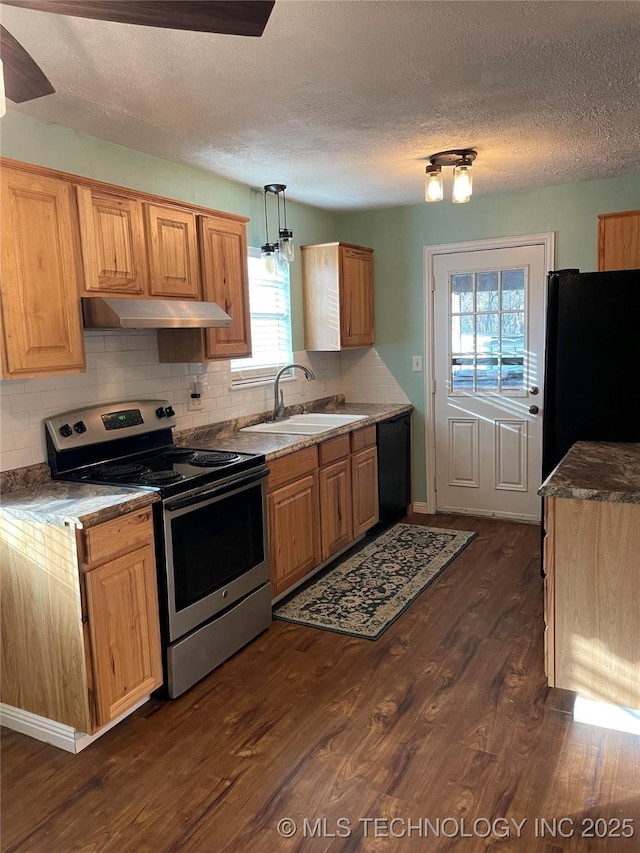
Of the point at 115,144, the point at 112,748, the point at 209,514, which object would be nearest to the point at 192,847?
the point at 112,748

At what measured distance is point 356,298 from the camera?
4828 mm

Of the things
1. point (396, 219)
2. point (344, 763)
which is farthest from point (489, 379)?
point (344, 763)

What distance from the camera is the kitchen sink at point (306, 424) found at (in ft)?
13.3

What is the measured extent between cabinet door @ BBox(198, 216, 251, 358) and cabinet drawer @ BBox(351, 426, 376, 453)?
3.17ft

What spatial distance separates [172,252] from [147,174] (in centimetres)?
54

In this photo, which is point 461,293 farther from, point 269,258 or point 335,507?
point 335,507

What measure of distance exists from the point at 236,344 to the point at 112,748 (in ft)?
6.73

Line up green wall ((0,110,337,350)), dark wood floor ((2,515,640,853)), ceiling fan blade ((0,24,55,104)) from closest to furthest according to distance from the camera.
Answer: ceiling fan blade ((0,24,55,104)) < dark wood floor ((2,515,640,853)) < green wall ((0,110,337,350))

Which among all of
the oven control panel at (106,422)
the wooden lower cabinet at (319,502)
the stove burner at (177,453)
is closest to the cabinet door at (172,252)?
the oven control panel at (106,422)

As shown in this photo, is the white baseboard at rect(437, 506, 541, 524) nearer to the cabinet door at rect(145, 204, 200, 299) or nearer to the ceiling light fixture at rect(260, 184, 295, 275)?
the ceiling light fixture at rect(260, 184, 295, 275)

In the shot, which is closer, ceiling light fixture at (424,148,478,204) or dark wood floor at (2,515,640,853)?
dark wood floor at (2,515,640,853)

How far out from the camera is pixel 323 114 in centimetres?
271

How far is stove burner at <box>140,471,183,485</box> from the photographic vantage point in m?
2.59

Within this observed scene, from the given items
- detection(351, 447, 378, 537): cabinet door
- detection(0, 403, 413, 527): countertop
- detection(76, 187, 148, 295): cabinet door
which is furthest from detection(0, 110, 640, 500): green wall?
detection(0, 403, 413, 527): countertop
